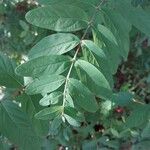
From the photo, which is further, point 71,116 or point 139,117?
point 139,117

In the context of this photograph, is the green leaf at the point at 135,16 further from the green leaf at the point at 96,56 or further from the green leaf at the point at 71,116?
the green leaf at the point at 71,116

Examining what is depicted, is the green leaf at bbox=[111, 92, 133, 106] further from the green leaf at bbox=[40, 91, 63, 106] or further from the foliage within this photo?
the green leaf at bbox=[40, 91, 63, 106]

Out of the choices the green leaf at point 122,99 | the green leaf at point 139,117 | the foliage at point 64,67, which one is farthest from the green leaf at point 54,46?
the green leaf at point 122,99

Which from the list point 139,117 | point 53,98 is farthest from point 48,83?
point 139,117

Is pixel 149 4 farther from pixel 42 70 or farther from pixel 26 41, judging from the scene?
pixel 26 41

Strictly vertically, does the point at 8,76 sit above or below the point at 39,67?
below

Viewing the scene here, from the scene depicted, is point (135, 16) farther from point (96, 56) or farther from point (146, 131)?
point (146, 131)

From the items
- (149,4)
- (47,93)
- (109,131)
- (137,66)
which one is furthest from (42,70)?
(137,66)
